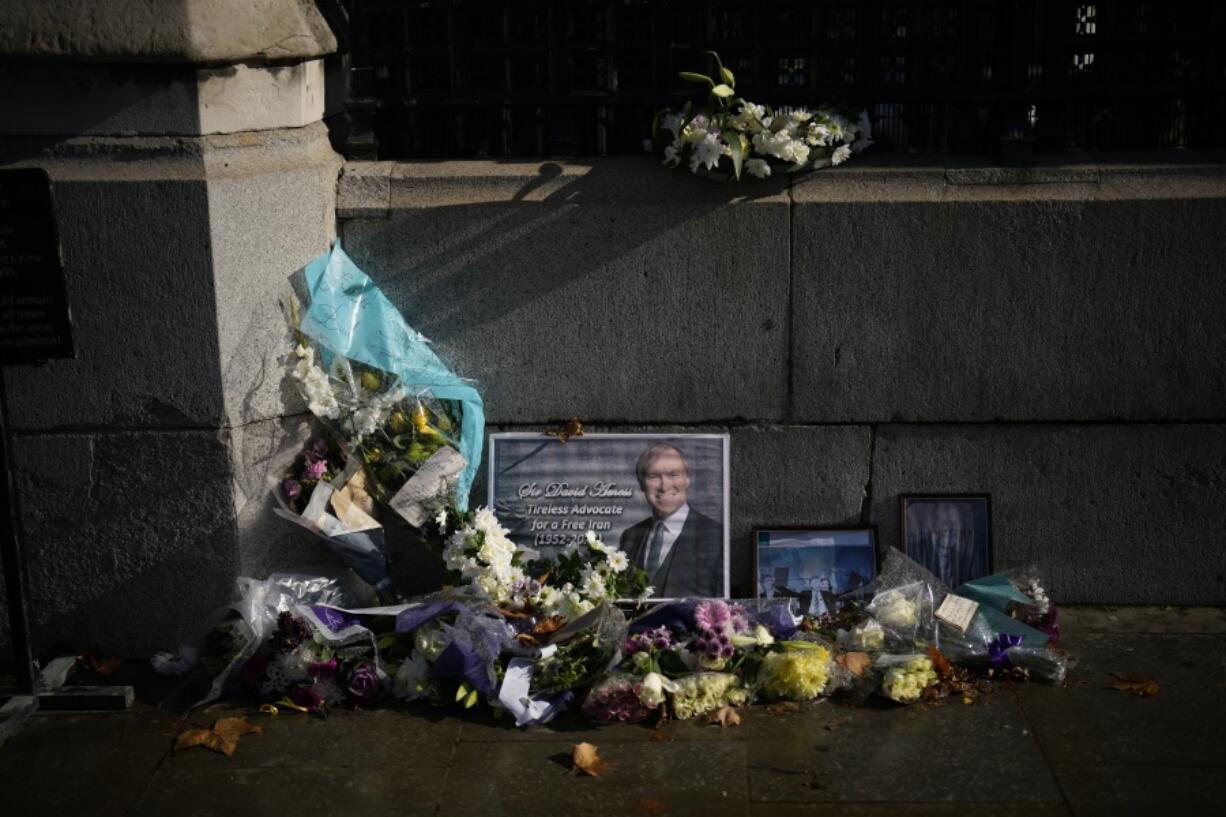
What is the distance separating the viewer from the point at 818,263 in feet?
19.2

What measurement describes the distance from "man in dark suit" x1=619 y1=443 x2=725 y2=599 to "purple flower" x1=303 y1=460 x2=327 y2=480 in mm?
1242

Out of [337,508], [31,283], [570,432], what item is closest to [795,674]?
[570,432]

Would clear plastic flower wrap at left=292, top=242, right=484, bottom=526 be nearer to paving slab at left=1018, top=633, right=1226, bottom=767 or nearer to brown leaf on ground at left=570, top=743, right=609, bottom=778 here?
brown leaf on ground at left=570, top=743, right=609, bottom=778

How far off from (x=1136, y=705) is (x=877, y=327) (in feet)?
5.58

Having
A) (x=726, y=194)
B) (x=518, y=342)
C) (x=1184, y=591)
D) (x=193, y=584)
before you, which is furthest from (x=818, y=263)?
(x=193, y=584)

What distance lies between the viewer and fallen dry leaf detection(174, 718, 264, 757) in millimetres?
5117

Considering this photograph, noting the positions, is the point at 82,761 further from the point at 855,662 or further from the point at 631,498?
the point at 855,662

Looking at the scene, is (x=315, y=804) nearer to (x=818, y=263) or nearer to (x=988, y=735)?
(x=988, y=735)

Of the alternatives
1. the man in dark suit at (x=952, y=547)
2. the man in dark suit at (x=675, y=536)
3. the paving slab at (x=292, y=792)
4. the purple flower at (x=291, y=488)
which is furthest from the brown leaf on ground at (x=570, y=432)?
the paving slab at (x=292, y=792)

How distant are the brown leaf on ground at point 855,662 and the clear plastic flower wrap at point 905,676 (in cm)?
4

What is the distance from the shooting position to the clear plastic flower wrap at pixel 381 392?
5727 millimetres

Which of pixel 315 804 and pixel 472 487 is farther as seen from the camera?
pixel 472 487

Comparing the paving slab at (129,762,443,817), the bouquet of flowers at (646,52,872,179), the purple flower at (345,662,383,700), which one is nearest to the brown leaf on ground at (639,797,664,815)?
the paving slab at (129,762,443,817)

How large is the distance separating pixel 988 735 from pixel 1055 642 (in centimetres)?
79
